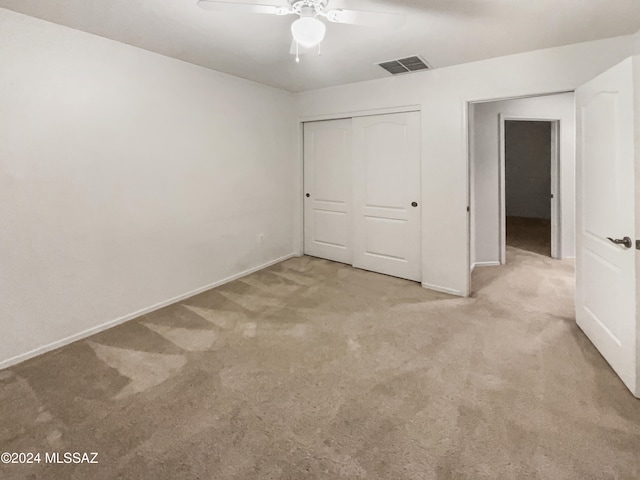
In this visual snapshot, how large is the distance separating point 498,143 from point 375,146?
1.88 metres

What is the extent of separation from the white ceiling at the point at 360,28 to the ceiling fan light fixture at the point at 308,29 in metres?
0.52

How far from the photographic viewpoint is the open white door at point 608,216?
2055 millimetres

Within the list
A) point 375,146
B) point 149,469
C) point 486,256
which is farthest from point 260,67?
point 486,256

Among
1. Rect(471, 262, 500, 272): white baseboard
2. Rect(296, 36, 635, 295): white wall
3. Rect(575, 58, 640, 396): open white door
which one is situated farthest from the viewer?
Rect(471, 262, 500, 272): white baseboard

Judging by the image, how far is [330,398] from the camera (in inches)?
80.5

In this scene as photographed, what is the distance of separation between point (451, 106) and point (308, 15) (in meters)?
2.16

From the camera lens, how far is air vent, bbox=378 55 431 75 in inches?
133

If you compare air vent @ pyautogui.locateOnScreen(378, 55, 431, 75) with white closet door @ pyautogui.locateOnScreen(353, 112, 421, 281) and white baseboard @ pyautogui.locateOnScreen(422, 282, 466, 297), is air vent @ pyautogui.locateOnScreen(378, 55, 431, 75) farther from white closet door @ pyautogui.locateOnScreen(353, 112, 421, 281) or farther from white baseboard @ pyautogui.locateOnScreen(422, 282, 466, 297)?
white baseboard @ pyautogui.locateOnScreen(422, 282, 466, 297)

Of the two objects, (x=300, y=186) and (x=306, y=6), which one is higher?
(x=306, y=6)

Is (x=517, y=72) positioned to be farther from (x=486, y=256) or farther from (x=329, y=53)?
(x=486, y=256)

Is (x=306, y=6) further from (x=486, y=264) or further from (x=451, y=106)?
(x=486, y=264)

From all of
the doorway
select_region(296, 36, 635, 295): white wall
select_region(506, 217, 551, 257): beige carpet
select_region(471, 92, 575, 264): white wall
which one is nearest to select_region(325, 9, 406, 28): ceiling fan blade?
select_region(296, 36, 635, 295): white wall

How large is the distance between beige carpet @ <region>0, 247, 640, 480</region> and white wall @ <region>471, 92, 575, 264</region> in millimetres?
1746

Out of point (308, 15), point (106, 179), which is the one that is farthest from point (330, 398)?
point (106, 179)
